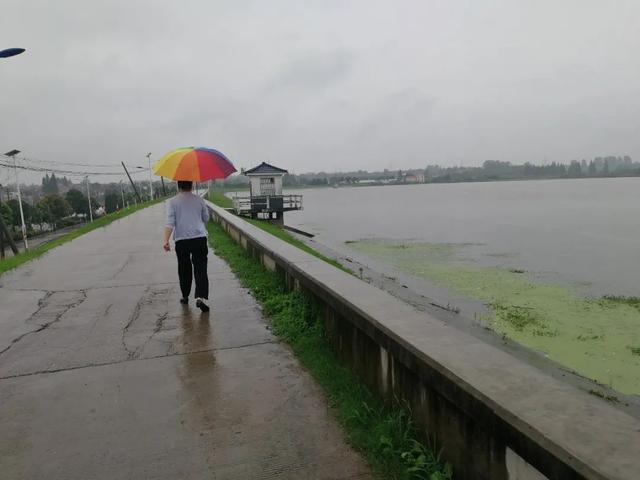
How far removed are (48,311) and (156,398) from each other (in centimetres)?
352

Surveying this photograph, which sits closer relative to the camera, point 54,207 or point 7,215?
point 7,215

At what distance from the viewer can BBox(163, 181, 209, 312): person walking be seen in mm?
5750

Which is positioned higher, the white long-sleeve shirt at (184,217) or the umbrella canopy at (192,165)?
the umbrella canopy at (192,165)

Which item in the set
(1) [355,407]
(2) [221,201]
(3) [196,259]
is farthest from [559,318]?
(2) [221,201]

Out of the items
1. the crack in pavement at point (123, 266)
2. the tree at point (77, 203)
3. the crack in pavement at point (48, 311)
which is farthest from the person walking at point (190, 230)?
the tree at point (77, 203)

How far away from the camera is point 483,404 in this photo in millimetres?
2168

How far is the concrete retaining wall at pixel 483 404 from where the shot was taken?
1.78 m

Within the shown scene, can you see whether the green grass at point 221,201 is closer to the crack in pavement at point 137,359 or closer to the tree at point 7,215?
the tree at point 7,215

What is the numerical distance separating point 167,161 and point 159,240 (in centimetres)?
976

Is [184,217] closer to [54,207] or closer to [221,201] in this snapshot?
[221,201]

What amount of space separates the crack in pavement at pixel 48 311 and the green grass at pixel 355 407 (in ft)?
8.27

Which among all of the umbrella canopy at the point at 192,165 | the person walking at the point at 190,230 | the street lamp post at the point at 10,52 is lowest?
the person walking at the point at 190,230

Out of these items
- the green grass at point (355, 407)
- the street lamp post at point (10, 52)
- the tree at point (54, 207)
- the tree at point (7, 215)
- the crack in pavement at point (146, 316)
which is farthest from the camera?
the tree at point (54, 207)

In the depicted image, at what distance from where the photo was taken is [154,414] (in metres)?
3.39
